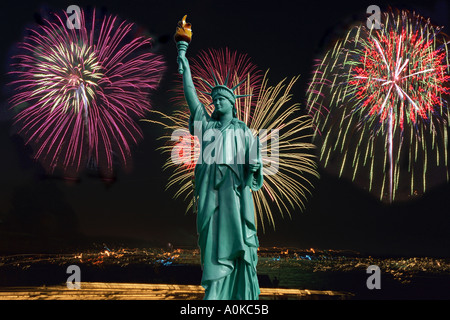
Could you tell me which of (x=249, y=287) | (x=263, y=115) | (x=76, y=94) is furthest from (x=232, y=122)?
(x=76, y=94)

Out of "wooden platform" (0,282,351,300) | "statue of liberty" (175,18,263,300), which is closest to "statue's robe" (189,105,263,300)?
"statue of liberty" (175,18,263,300)

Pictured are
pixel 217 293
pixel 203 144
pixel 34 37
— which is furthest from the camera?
pixel 34 37

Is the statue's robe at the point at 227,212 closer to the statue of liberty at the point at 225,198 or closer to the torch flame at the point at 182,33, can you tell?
the statue of liberty at the point at 225,198

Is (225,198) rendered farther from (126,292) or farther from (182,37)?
(126,292)

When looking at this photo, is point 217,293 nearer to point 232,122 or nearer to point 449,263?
point 232,122

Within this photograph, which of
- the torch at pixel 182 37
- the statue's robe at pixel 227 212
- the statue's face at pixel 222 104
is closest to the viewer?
the statue's robe at pixel 227 212

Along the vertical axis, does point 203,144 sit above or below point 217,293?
above

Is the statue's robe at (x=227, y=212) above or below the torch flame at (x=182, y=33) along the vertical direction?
below

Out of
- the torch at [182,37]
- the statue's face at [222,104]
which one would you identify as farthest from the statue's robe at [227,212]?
the torch at [182,37]
